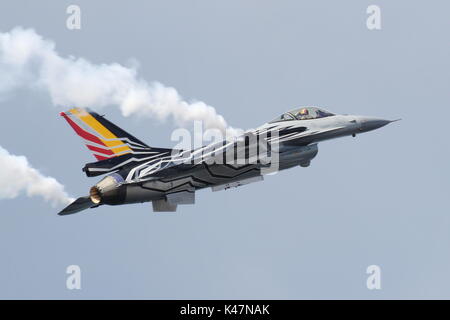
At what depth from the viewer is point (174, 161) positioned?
1321 inches

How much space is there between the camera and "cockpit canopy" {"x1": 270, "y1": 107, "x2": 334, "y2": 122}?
36750mm

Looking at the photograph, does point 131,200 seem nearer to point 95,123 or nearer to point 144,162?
point 144,162

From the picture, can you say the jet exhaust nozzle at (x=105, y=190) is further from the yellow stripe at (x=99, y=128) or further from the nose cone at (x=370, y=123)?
the nose cone at (x=370, y=123)

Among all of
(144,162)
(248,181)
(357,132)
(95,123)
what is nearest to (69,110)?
(95,123)

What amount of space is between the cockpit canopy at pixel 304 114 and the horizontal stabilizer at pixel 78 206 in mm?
8914

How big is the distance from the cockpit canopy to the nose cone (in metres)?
1.46

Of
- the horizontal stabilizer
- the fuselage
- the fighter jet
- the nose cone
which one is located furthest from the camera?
the nose cone

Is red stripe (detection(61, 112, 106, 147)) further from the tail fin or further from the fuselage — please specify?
the fuselage

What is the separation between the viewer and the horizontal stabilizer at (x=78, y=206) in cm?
3316

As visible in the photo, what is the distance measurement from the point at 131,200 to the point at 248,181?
5.19 meters

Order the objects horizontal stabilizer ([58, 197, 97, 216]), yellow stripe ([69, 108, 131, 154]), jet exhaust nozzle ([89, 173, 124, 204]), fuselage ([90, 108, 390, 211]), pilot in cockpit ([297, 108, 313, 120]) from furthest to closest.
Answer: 1. pilot in cockpit ([297, 108, 313, 120])
2. yellow stripe ([69, 108, 131, 154])
3. horizontal stabilizer ([58, 197, 97, 216])
4. fuselage ([90, 108, 390, 211])
5. jet exhaust nozzle ([89, 173, 124, 204])

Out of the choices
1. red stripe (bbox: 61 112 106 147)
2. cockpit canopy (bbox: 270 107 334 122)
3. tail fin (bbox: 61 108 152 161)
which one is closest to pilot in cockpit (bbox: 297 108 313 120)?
cockpit canopy (bbox: 270 107 334 122)

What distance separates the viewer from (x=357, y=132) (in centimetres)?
3775

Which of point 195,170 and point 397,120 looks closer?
point 195,170
